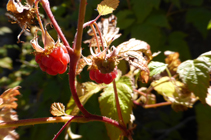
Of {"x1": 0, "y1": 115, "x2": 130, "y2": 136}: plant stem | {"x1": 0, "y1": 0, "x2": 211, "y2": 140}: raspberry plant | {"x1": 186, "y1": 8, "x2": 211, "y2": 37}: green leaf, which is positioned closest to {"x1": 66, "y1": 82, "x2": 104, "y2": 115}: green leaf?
{"x1": 0, "y1": 0, "x2": 211, "y2": 140}: raspberry plant

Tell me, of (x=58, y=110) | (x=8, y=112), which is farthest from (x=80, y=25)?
(x=8, y=112)

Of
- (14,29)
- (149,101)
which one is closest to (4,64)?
(14,29)

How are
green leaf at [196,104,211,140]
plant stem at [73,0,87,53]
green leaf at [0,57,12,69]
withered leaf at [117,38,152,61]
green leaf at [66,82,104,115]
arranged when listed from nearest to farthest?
1. plant stem at [73,0,87,53]
2. withered leaf at [117,38,152,61]
3. green leaf at [66,82,104,115]
4. green leaf at [196,104,211,140]
5. green leaf at [0,57,12,69]

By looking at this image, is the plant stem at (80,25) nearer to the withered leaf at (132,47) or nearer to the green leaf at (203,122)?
the withered leaf at (132,47)

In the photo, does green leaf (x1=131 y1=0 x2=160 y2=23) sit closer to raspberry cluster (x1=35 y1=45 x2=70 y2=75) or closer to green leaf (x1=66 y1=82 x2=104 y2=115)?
green leaf (x1=66 y1=82 x2=104 y2=115)

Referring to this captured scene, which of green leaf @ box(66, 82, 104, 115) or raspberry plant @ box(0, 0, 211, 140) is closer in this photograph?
raspberry plant @ box(0, 0, 211, 140)

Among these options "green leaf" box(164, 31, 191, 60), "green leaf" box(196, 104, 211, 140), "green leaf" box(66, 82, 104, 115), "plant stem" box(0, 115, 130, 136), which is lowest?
"green leaf" box(196, 104, 211, 140)
